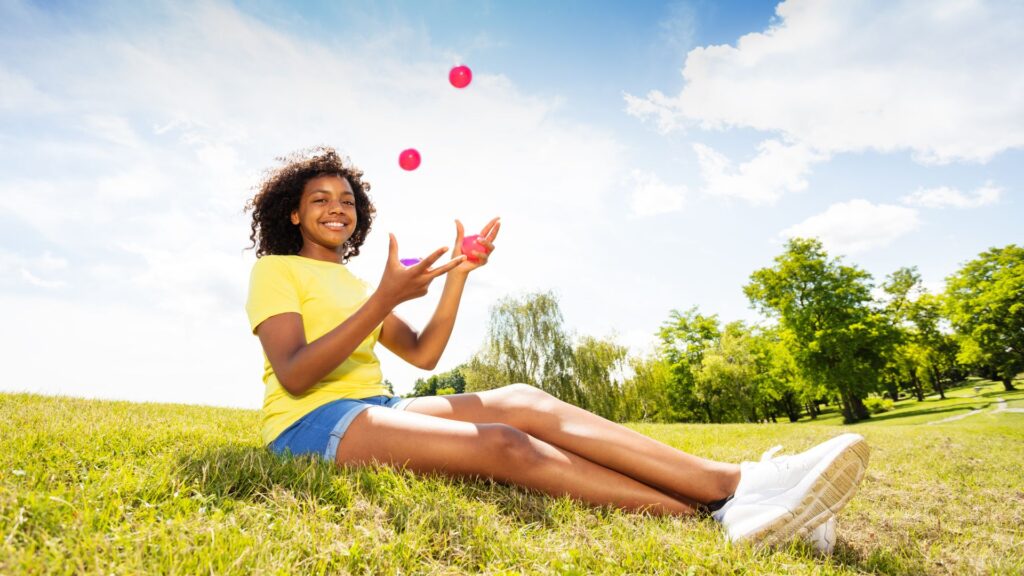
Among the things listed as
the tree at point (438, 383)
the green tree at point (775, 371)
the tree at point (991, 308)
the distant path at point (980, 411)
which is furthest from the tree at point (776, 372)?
the tree at point (438, 383)

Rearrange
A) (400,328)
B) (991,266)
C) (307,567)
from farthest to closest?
(991,266) < (400,328) < (307,567)

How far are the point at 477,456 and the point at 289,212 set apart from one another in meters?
2.12

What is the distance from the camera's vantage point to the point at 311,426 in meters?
2.46

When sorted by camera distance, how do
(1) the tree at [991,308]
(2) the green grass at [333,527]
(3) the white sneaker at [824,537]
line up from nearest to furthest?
1. (2) the green grass at [333,527]
2. (3) the white sneaker at [824,537]
3. (1) the tree at [991,308]

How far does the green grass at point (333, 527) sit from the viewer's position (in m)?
1.42

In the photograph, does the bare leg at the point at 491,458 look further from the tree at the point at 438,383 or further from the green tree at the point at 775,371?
the tree at the point at 438,383

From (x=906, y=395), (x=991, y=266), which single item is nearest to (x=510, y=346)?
(x=991, y=266)

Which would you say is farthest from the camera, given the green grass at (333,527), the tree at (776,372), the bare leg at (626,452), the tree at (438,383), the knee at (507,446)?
the tree at (438,383)

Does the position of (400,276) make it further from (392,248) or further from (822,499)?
(822,499)

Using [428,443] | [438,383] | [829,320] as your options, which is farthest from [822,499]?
[438,383]

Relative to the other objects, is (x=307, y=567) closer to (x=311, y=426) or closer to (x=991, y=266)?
(x=311, y=426)

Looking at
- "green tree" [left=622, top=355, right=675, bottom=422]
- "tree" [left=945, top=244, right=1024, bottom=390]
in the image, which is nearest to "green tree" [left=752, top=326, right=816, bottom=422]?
"green tree" [left=622, top=355, right=675, bottom=422]

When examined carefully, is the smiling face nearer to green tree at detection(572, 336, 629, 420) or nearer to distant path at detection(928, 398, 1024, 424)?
green tree at detection(572, 336, 629, 420)

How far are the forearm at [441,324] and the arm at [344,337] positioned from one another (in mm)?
673
